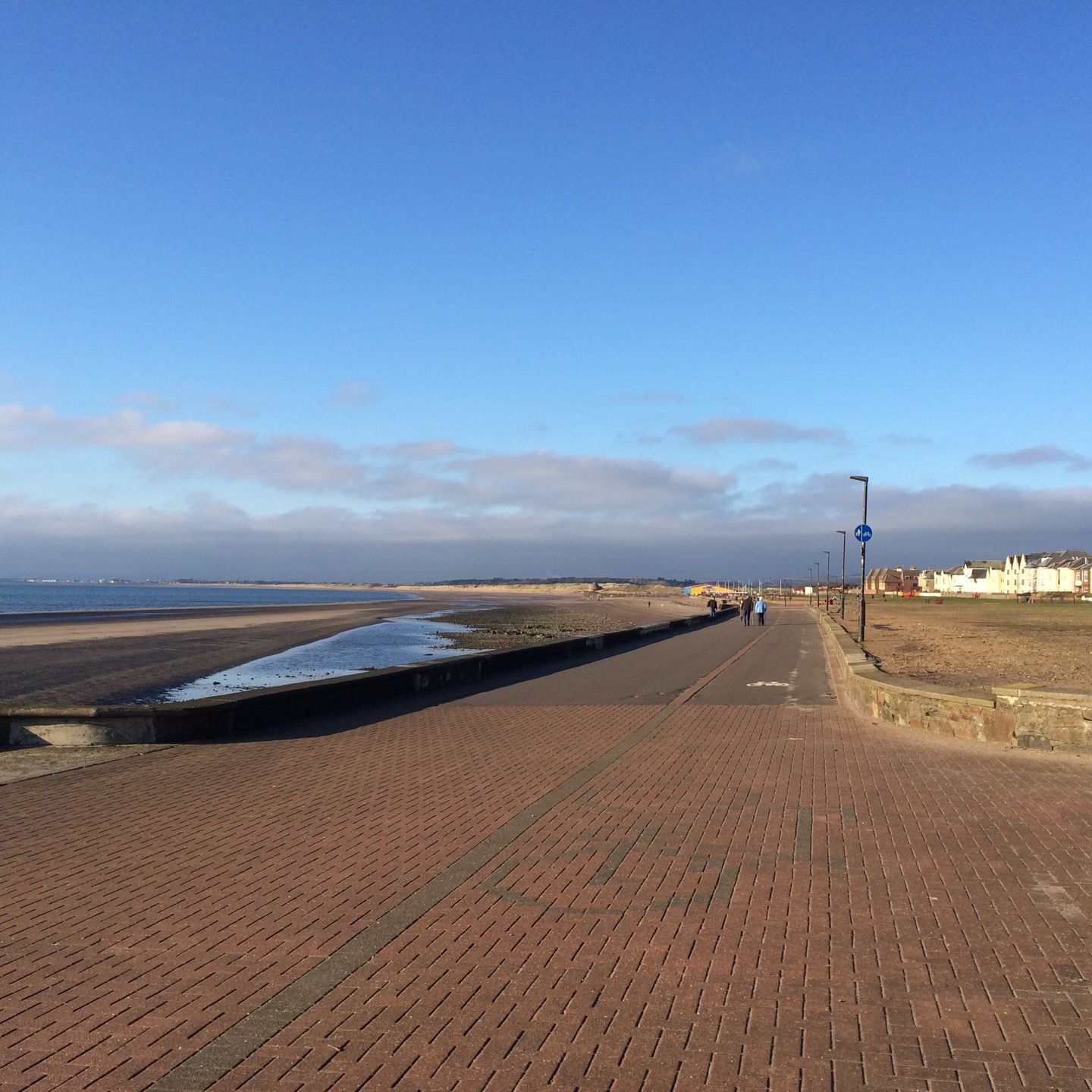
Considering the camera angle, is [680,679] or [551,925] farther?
[680,679]

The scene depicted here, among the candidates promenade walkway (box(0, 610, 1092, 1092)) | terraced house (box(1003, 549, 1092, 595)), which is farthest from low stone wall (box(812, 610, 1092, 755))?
terraced house (box(1003, 549, 1092, 595))

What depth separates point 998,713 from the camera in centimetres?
970

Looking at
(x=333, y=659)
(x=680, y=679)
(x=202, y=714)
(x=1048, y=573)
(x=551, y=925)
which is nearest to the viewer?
(x=551, y=925)

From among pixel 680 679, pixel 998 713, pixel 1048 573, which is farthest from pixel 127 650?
pixel 1048 573

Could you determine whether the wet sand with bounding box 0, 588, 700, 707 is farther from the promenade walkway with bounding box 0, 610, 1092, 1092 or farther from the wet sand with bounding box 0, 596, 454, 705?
the promenade walkway with bounding box 0, 610, 1092, 1092

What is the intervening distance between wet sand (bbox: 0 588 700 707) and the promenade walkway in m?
5.58

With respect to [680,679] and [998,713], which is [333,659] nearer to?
[680,679]

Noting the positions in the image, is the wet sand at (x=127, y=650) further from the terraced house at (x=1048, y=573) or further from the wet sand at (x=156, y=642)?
the terraced house at (x=1048, y=573)

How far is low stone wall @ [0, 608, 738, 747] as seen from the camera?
32.4ft

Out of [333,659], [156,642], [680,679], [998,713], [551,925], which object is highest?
[998,713]

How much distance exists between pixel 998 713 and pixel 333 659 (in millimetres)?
21987

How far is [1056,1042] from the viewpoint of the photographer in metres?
3.56

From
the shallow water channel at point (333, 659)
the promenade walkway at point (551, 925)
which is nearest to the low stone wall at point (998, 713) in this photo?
the promenade walkway at point (551, 925)

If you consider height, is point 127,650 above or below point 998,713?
below
